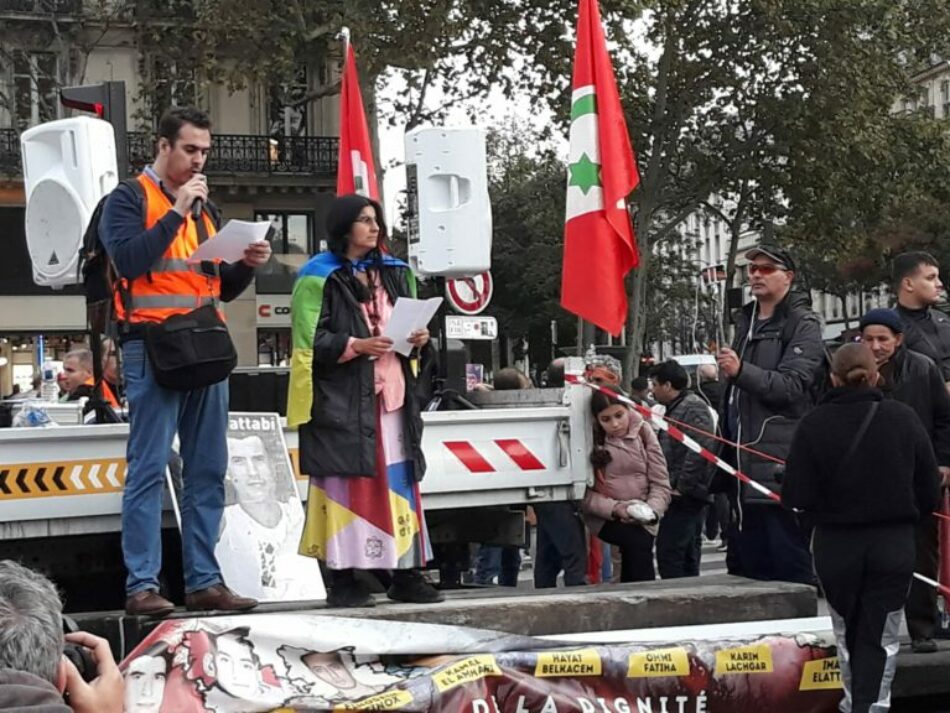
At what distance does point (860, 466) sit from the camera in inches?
241

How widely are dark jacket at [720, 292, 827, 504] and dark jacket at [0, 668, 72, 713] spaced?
488 cm

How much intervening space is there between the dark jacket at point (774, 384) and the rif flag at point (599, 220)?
1.18 m

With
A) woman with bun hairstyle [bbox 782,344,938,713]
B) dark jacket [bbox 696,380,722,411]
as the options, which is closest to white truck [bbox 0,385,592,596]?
woman with bun hairstyle [bbox 782,344,938,713]

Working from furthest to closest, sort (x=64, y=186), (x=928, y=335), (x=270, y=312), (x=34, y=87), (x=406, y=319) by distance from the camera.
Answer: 1. (x=270, y=312)
2. (x=34, y=87)
3. (x=64, y=186)
4. (x=928, y=335)
5. (x=406, y=319)

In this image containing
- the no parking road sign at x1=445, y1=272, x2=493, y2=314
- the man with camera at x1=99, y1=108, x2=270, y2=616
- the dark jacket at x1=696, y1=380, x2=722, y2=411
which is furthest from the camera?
the dark jacket at x1=696, y1=380, x2=722, y2=411

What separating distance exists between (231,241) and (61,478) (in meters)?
1.34

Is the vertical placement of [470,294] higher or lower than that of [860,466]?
higher

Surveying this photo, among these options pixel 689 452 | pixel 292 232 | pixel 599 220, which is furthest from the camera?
pixel 292 232

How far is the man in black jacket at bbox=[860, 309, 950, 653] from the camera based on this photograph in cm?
708

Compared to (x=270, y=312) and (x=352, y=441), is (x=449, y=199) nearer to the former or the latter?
(x=352, y=441)

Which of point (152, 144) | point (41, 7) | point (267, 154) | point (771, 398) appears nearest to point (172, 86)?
point (152, 144)

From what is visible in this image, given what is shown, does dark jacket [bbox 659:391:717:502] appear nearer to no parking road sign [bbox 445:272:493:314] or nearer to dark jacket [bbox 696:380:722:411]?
no parking road sign [bbox 445:272:493:314]

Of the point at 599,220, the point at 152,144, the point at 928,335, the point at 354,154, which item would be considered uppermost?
the point at 152,144

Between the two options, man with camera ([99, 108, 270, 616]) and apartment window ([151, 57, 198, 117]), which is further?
apartment window ([151, 57, 198, 117])
